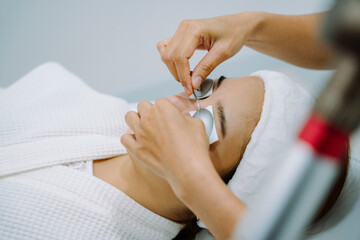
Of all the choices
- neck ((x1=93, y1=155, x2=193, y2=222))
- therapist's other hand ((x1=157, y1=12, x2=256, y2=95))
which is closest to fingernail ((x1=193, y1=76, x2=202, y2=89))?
therapist's other hand ((x1=157, y1=12, x2=256, y2=95))

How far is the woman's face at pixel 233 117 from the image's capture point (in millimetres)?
769

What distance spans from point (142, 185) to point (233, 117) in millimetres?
347

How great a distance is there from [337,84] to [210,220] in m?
0.37

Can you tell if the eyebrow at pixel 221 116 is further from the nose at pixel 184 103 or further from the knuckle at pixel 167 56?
the knuckle at pixel 167 56

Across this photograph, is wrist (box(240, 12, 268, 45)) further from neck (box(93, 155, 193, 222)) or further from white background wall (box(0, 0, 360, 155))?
white background wall (box(0, 0, 360, 155))

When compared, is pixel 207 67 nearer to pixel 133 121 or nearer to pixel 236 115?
pixel 236 115

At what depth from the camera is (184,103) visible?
85 centimetres

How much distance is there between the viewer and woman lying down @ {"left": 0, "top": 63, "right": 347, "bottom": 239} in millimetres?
774

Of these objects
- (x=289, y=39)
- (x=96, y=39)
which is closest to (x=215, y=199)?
(x=289, y=39)

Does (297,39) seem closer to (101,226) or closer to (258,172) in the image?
(258,172)

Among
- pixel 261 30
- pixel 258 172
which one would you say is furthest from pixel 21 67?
pixel 258 172

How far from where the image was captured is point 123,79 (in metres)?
1.71

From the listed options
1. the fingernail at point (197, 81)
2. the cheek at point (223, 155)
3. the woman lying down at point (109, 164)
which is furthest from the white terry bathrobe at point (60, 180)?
the fingernail at point (197, 81)

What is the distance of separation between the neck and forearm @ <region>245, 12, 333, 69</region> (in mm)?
570
